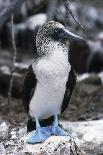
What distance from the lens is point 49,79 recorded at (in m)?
5.24

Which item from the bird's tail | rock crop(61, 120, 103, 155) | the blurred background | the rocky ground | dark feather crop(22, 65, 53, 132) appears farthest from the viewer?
the blurred background

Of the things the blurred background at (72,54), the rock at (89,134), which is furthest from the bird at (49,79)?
the blurred background at (72,54)

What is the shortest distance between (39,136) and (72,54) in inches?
248

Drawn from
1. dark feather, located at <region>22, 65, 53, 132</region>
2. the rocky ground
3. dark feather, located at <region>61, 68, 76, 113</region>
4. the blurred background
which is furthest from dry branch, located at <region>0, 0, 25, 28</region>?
dark feather, located at <region>61, 68, 76, 113</region>

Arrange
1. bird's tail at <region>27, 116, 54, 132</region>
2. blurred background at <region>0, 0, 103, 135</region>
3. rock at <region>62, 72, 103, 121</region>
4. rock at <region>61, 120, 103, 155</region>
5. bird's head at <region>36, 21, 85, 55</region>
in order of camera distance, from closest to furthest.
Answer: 1. bird's head at <region>36, 21, 85, 55</region>
2. bird's tail at <region>27, 116, 54, 132</region>
3. rock at <region>61, 120, 103, 155</region>
4. rock at <region>62, 72, 103, 121</region>
5. blurred background at <region>0, 0, 103, 135</region>

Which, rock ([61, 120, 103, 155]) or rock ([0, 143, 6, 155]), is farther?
rock ([61, 120, 103, 155])

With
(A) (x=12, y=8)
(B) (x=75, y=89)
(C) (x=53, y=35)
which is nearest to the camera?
(C) (x=53, y=35)

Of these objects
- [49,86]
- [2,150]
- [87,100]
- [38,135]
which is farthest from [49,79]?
[87,100]

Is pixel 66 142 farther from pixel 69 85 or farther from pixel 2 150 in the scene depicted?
pixel 2 150

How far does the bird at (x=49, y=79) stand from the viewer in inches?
206

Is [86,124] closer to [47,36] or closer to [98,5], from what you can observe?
[47,36]

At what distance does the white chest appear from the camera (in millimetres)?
5215

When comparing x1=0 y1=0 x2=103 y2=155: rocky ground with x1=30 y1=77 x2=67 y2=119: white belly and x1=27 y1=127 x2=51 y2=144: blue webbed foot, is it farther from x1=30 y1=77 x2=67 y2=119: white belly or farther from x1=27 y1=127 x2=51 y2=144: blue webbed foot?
x1=30 y1=77 x2=67 y2=119: white belly

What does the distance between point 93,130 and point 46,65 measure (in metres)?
1.39
